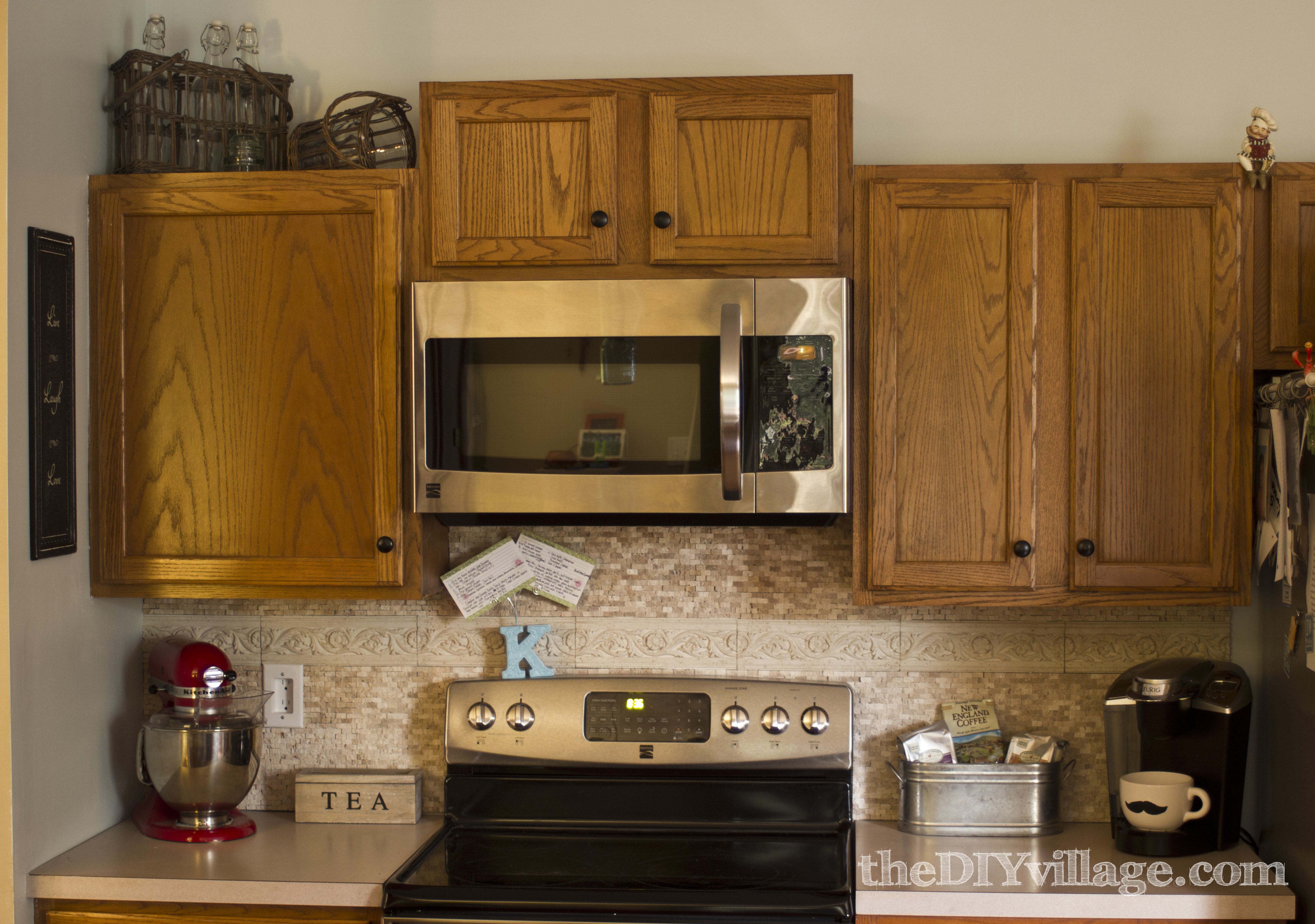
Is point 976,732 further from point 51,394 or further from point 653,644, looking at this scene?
point 51,394

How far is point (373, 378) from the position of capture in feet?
5.90

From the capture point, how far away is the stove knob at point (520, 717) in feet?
6.64

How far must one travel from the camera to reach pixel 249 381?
182 centimetres

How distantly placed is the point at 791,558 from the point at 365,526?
80 cm

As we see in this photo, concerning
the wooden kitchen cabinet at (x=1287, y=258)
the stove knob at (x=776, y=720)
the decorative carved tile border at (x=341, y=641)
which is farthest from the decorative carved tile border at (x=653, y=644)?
the wooden kitchen cabinet at (x=1287, y=258)

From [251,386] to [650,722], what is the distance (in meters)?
0.95

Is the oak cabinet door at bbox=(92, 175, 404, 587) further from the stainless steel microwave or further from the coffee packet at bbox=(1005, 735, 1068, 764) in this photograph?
the coffee packet at bbox=(1005, 735, 1068, 764)

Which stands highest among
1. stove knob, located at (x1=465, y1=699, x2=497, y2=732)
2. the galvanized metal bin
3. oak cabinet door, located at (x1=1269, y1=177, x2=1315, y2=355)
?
oak cabinet door, located at (x1=1269, y1=177, x2=1315, y2=355)

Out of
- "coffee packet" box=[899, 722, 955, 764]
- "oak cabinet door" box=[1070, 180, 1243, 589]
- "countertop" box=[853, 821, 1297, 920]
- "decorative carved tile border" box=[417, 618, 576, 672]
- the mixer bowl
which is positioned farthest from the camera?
"decorative carved tile border" box=[417, 618, 576, 672]

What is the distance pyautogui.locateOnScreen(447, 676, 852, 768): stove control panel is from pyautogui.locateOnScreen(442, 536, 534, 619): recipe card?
0.49ft

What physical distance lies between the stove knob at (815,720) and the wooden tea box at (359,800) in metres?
0.75

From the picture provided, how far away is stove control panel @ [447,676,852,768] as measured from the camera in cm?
199

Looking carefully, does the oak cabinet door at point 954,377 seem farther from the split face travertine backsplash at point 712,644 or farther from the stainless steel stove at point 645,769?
the stainless steel stove at point 645,769
